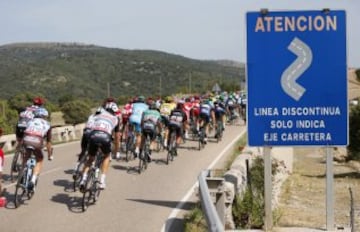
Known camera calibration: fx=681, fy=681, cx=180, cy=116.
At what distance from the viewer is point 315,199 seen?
16547 millimetres

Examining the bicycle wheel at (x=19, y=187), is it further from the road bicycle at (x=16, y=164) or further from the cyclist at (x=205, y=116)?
the cyclist at (x=205, y=116)

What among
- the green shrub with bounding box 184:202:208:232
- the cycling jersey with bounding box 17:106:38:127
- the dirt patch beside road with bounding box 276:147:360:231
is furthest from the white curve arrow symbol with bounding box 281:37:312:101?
the cycling jersey with bounding box 17:106:38:127

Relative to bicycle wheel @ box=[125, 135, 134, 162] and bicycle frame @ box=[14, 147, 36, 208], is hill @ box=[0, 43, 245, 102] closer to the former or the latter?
bicycle wheel @ box=[125, 135, 134, 162]

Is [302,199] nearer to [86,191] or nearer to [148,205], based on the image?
[148,205]

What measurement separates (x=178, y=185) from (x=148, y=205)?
271cm

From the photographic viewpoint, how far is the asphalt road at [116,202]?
419 inches

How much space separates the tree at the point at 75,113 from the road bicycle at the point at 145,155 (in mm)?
38921

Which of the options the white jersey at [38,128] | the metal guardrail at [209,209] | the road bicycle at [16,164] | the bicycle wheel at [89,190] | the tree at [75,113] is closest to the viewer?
the metal guardrail at [209,209]

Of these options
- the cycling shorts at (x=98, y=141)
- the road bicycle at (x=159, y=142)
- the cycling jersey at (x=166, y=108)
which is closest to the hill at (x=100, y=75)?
the cycling jersey at (x=166, y=108)

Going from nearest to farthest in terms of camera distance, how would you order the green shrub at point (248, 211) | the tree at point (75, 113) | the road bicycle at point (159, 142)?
1. the green shrub at point (248, 211)
2. the road bicycle at point (159, 142)
3. the tree at point (75, 113)

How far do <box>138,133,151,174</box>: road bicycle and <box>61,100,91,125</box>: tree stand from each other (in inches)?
1532

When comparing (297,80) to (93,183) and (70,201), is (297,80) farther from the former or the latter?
(70,201)

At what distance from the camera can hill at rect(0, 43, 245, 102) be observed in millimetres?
100375

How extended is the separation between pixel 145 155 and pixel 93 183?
5.26 metres
